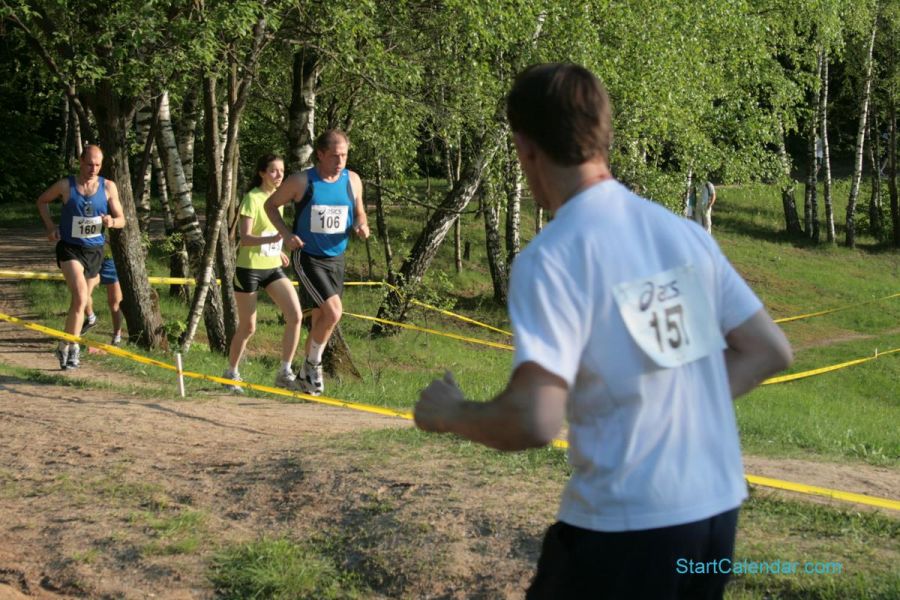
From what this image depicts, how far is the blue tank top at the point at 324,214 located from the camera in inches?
343

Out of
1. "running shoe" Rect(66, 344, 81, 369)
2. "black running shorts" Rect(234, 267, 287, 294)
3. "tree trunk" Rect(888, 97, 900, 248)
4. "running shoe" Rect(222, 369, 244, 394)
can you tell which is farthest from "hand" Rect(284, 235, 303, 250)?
"tree trunk" Rect(888, 97, 900, 248)

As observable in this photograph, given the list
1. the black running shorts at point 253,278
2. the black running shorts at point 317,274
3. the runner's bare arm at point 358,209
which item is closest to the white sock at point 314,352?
the black running shorts at point 317,274

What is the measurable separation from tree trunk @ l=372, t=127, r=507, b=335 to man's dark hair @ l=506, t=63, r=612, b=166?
1320 cm

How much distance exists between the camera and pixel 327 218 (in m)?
8.80

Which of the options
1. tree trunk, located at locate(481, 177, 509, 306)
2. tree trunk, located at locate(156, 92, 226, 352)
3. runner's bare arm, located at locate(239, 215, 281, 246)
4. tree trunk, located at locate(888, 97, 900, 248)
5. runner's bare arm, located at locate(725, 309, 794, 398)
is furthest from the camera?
tree trunk, located at locate(888, 97, 900, 248)

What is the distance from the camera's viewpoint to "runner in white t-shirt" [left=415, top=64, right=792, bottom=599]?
2.19 metres

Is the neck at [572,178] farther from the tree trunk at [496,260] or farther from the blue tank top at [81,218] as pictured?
the tree trunk at [496,260]

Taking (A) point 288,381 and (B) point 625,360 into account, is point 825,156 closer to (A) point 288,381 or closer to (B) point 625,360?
(A) point 288,381

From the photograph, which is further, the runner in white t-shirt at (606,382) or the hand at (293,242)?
the hand at (293,242)

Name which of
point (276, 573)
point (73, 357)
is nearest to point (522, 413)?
point (276, 573)

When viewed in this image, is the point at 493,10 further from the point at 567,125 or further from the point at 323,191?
the point at 567,125

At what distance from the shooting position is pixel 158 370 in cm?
1135

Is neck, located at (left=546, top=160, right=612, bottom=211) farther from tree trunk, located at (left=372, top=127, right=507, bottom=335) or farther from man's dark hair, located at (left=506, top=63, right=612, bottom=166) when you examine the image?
tree trunk, located at (left=372, top=127, right=507, bottom=335)

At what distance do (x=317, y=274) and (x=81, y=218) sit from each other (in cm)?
304
